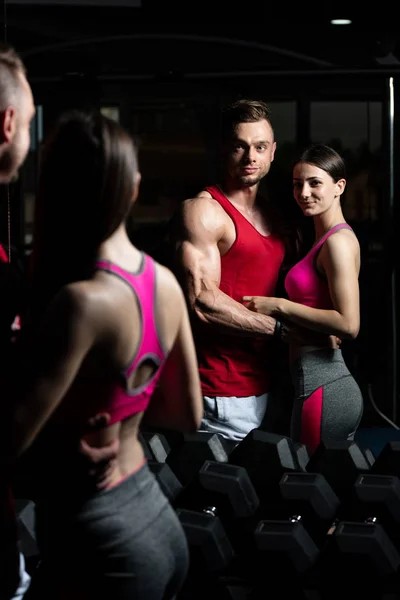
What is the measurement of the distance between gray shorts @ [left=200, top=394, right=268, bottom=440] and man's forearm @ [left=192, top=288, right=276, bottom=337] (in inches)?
9.8

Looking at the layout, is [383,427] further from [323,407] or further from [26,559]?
[26,559]

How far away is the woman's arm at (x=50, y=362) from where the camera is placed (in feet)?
3.97

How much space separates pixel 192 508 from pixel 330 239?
0.90 metres

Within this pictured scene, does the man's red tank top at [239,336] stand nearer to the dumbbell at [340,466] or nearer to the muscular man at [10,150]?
the dumbbell at [340,466]

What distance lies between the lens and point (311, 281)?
8.87 feet

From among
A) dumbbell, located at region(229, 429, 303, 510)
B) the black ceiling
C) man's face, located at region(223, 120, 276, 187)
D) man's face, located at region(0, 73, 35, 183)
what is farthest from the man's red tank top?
the black ceiling

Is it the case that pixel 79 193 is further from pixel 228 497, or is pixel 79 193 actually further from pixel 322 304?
pixel 322 304

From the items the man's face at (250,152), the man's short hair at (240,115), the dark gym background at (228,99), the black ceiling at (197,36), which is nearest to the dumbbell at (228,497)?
the man's face at (250,152)

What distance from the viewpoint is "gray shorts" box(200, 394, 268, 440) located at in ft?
9.36

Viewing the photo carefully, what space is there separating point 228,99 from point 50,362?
116 inches

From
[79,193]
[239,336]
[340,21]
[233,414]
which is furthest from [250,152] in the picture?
[340,21]

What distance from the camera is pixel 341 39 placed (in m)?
4.31

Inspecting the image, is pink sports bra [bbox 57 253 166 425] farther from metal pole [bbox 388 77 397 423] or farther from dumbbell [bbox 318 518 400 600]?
metal pole [bbox 388 77 397 423]

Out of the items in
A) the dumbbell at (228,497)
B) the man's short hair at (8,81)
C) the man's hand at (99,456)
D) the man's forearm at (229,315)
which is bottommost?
the dumbbell at (228,497)
